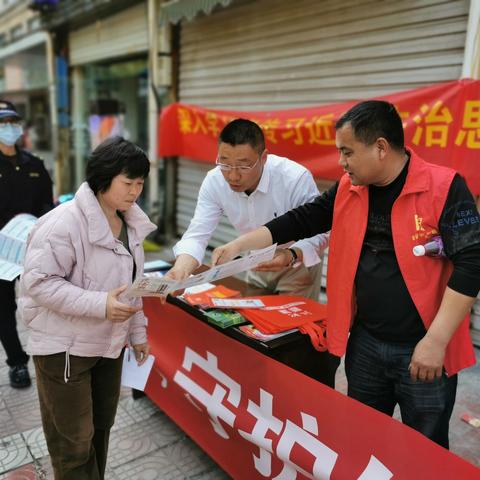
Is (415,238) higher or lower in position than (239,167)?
lower

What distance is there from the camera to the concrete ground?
2395mm

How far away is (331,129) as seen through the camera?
13.8ft

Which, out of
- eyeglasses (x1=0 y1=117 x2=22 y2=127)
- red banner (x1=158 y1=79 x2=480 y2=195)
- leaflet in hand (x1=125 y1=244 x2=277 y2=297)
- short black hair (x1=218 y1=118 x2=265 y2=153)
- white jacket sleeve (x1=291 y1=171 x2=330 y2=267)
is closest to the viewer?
leaflet in hand (x1=125 y1=244 x2=277 y2=297)

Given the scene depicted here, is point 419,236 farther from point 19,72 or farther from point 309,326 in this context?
point 19,72

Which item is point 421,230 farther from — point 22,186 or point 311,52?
point 311,52

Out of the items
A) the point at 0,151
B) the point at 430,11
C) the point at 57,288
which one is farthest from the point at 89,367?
the point at 430,11

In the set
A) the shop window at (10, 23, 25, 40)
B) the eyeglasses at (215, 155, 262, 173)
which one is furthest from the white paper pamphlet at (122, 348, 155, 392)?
the shop window at (10, 23, 25, 40)

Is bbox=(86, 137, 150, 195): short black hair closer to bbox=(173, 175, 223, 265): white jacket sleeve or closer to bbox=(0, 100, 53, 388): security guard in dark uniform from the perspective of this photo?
bbox=(173, 175, 223, 265): white jacket sleeve

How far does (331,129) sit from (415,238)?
Result: 2876mm

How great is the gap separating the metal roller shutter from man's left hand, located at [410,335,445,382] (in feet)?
9.97

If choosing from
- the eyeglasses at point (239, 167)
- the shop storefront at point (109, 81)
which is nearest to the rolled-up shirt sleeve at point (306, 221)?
the eyeglasses at point (239, 167)

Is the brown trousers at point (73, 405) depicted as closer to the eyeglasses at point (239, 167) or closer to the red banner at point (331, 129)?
the eyeglasses at point (239, 167)

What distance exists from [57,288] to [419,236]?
1261 mm

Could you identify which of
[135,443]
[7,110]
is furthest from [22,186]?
[135,443]
